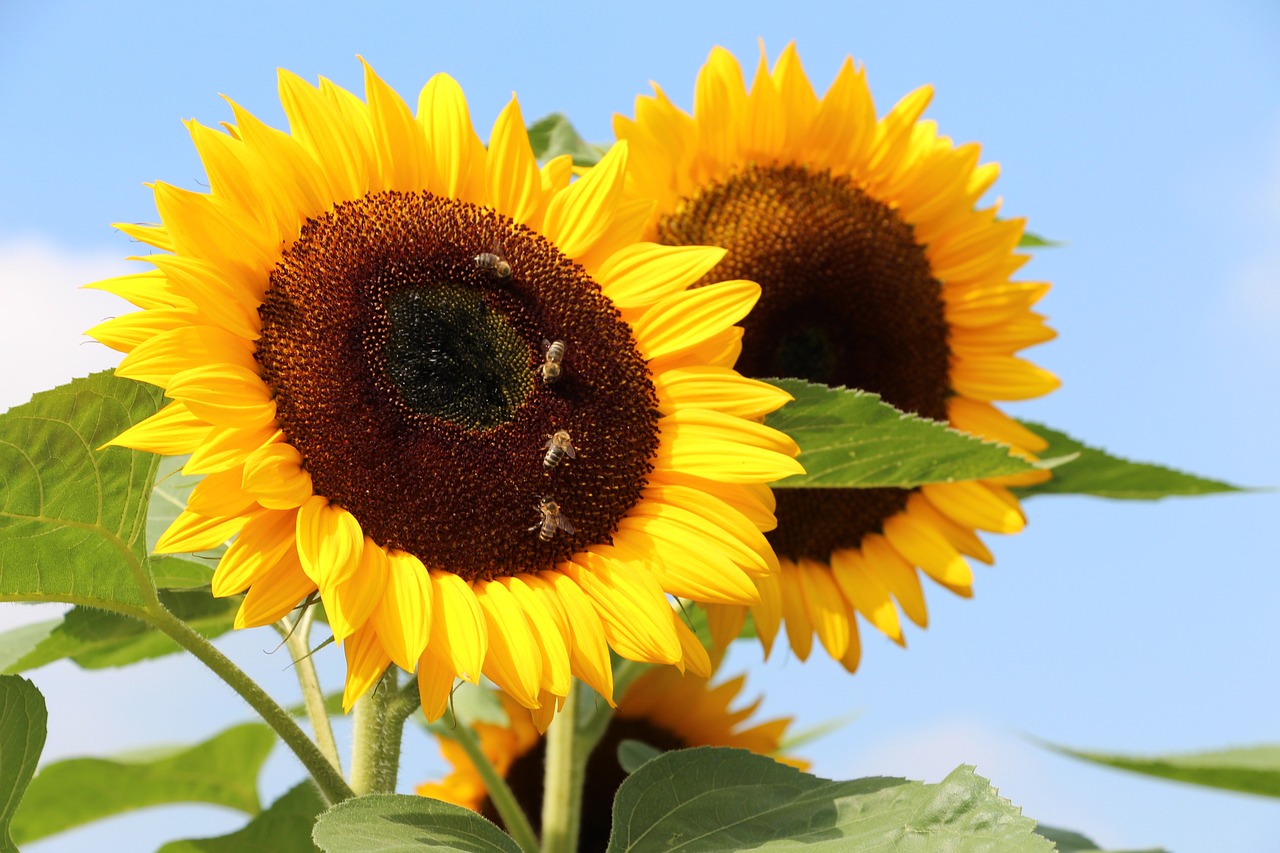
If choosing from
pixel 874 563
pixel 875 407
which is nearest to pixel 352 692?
pixel 875 407

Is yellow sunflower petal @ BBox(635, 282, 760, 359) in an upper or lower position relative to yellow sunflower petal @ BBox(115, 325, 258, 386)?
upper

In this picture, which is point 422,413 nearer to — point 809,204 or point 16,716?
point 16,716

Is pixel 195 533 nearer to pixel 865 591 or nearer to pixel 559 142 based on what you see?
pixel 559 142

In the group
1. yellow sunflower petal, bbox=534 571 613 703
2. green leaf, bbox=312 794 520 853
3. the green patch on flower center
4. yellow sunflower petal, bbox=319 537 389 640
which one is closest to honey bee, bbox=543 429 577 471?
the green patch on flower center

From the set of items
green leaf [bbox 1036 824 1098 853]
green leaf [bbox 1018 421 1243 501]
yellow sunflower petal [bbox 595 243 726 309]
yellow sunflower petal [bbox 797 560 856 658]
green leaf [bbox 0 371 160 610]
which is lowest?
green leaf [bbox 1036 824 1098 853]

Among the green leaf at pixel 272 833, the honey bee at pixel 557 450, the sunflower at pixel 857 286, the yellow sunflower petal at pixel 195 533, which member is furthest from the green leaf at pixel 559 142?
the green leaf at pixel 272 833

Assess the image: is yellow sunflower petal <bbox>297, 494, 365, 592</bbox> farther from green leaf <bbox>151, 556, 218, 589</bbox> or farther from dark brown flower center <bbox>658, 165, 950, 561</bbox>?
dark brown flower center <bbox>658, 165, 950, 561</bbox>

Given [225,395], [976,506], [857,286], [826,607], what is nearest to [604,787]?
[826,607]
